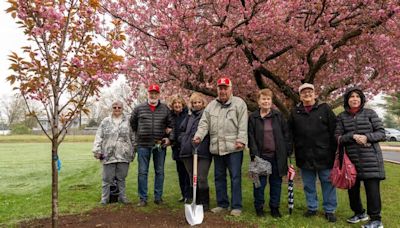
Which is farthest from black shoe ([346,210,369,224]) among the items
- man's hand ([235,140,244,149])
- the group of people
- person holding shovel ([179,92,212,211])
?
person holding shovel ([179,92,212,211])

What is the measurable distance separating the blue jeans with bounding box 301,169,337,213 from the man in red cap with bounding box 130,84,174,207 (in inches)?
91.0

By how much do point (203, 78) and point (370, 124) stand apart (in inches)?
161

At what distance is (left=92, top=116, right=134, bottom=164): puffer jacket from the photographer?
5.81 metres

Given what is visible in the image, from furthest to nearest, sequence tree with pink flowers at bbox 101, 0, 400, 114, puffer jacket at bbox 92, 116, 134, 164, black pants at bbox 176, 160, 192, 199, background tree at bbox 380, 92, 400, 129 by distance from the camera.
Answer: background tree at bbox 380, 92, 400, 129
tree with pink flowers at bbox 101, 0, 400, 114
black pants at bbox 176, 160, 192, 199
puffer jacket at bbox 92, 116, 134, 164

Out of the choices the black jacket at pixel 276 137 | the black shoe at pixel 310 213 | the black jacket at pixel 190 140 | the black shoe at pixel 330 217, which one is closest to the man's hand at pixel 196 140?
the black jacket at pixel 190 140

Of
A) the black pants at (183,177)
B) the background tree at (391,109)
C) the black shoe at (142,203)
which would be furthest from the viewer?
the background tree at (391,109)

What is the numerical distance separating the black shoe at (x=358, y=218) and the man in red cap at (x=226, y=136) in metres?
1.55

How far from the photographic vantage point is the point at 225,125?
502cm

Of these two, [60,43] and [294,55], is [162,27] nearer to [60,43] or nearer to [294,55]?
[60,43]

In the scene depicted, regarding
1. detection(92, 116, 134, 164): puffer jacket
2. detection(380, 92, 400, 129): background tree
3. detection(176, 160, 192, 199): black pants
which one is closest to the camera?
detection(92, 116, 134, 164): puffer jacket

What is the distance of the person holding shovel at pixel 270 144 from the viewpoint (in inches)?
192

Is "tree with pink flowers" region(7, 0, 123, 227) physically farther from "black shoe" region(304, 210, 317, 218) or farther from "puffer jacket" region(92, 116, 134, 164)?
"black shoe" region(304, 210, 317, 218)

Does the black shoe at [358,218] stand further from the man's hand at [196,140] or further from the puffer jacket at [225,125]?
the man's hand at [196,140]

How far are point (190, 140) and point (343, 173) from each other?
2.27 m
